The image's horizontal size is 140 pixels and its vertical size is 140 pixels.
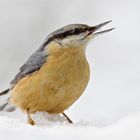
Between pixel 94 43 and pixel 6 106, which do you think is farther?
pixel 94 43

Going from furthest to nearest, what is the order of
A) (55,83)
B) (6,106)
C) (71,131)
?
(6,106)
(55,83)
(71,131)

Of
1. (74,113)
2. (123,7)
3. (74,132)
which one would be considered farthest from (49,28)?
(74,132)

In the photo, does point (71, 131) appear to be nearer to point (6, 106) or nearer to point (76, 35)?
point (76, 35)

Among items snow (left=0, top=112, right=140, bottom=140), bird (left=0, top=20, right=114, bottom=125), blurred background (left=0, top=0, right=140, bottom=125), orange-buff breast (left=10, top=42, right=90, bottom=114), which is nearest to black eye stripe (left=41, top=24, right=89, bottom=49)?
bird (left=0, top=20, right=114, bottom=125)

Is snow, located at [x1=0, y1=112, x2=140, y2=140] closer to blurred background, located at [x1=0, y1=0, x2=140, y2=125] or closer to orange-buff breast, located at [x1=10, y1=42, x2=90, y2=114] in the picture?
orange-buff breast, located at [x1=10, y1=42, x2=90, y2=114]

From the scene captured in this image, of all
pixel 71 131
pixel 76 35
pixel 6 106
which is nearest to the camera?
pixel 71 131

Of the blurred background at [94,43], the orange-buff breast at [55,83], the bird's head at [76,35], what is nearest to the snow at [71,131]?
the orange-buff breast at [55,83]

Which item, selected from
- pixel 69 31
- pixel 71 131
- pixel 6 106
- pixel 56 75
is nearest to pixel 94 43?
pixel 6 106
